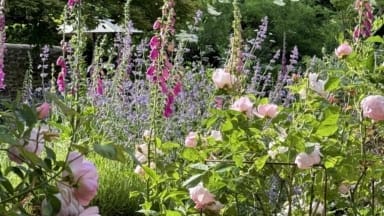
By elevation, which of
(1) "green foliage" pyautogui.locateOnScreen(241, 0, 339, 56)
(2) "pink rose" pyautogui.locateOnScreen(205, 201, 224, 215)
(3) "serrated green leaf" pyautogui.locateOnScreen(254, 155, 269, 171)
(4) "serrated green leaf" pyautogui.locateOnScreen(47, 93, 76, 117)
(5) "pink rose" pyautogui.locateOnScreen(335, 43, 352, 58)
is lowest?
(1) "green foliage" pyautogui.locateOnScreen(241, 0, 339, 56)

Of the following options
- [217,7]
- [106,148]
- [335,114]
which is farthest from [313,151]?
[217,7]

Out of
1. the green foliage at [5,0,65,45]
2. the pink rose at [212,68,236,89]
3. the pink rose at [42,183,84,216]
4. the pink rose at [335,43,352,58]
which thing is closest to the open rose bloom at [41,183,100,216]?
the pink rose at [42,183,84,216]

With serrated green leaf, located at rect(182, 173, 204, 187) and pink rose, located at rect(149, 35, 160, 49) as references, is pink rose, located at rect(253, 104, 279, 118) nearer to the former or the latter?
serrated green leaf, located at rect(182, 173, 204, 187)

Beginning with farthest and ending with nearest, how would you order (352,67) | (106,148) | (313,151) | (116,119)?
(116,119)
(352,67)
(313,151)
(106,148)

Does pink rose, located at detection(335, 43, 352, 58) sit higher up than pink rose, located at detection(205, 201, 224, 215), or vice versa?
pink rose, located at detection(335, 43, 352, 58)

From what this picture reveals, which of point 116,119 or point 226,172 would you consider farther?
point 116,119

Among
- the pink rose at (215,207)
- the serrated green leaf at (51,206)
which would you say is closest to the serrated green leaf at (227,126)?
the pink rose at (215,207)

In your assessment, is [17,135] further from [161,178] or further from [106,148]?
[161,178]

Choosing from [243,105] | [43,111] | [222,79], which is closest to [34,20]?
[222,79]

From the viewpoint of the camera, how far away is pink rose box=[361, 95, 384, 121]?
6.59ft

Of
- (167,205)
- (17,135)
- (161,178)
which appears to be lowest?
(167,205)

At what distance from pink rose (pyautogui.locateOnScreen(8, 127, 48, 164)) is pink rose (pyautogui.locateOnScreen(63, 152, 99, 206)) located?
0.06m

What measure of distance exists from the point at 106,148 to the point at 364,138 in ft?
4.33

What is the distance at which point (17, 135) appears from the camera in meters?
1.13
